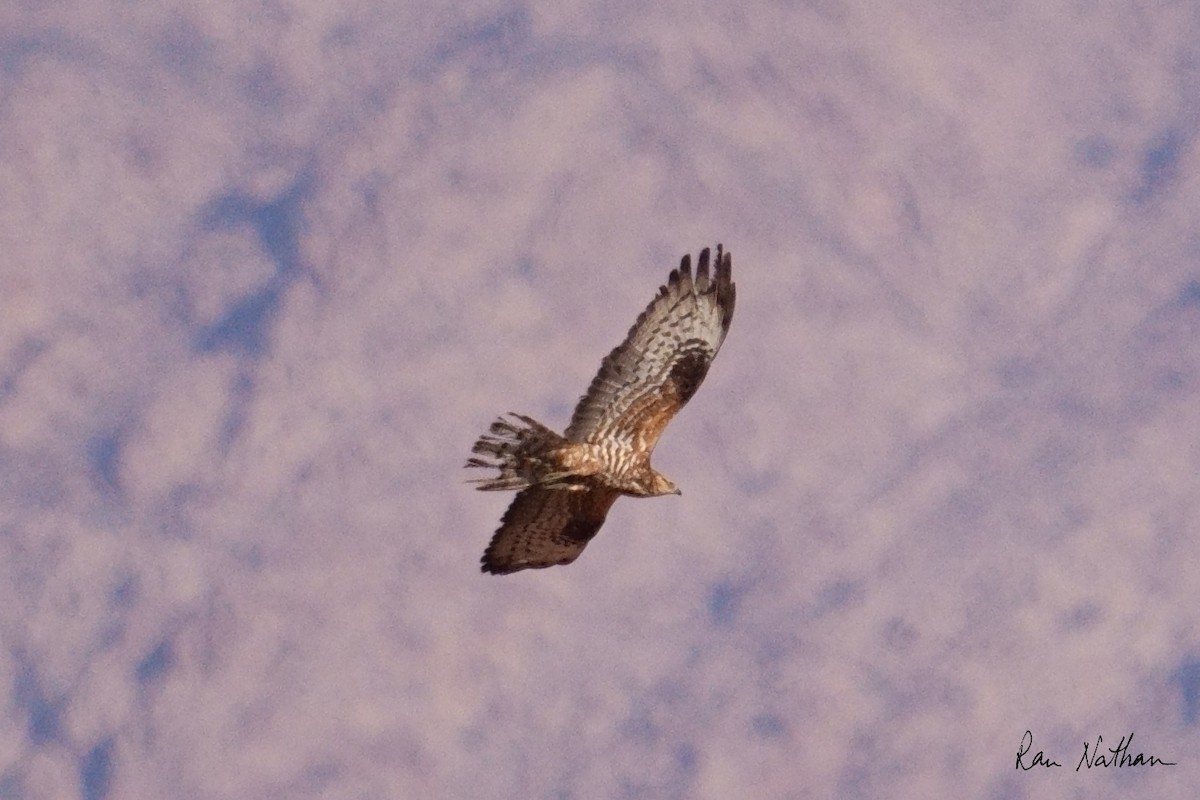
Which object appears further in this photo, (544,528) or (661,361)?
(661,361)

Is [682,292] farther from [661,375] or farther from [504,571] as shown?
[504,571]

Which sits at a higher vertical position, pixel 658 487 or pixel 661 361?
pixel 661 361

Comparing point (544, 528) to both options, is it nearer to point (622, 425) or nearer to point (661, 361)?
point (622, 425)

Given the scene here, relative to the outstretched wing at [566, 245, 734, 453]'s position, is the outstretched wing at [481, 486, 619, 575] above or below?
below

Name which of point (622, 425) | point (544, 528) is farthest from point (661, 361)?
point (544, 528)
